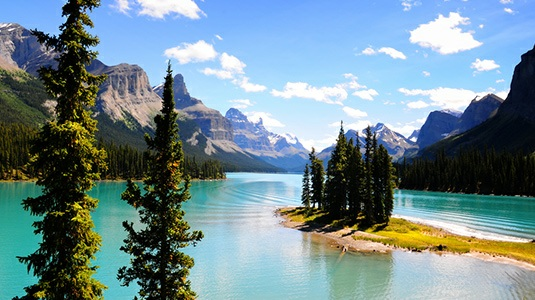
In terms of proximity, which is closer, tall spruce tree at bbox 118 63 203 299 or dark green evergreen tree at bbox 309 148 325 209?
tall spruce tree at bbox 118 63 203 299

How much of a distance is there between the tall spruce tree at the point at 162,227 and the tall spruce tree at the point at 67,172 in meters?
3.77

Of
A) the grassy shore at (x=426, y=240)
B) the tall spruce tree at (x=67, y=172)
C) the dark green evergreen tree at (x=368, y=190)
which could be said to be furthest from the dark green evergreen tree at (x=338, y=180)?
the tall spruce tree at (x=67, y=172)

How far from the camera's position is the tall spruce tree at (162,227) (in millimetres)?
22797

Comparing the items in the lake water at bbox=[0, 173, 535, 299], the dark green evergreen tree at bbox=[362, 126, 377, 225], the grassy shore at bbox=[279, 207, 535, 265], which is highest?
the dark green evergreen tree at bbox=[362, 126, 377, 225]

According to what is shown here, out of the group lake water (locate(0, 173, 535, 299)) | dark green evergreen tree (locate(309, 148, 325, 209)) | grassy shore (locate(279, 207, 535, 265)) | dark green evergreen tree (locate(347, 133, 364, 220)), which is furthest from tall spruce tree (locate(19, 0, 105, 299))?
dark green evergreen tree (locate(309, 148, 325, 209))

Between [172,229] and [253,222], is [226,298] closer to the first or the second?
[172,229]

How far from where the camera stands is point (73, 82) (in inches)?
766

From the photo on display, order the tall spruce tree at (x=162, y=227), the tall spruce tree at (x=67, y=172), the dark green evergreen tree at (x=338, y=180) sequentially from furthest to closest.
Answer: the dark green evergreen tree at (x=338, y=180) < the tall spruce tree at (x=162, y=227) < the tall spruce tree at (x=67, y=172)

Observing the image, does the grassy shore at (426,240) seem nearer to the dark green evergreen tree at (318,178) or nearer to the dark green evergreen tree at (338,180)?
the dark green evergreen tree at (338,180)

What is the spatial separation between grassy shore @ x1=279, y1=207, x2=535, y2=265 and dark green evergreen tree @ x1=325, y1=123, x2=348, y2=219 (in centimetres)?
365

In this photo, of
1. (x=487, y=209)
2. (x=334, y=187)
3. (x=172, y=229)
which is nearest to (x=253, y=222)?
(x=334, y=187)

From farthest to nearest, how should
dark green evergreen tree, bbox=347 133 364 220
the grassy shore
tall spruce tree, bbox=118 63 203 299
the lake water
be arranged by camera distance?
dark green evergreen tree, bbox=347 133 364 220, the grassy shore, the lake water, tall spruce tree, bbox=118 63 203 299

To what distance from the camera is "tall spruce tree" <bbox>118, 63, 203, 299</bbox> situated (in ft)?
74.8

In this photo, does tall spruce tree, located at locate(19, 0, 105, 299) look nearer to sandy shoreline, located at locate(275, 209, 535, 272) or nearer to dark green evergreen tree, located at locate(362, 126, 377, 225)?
sandy shoreline, located at locate(275, 209, 535, 272)
